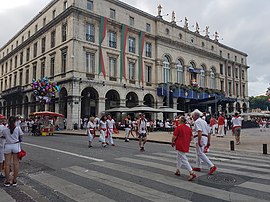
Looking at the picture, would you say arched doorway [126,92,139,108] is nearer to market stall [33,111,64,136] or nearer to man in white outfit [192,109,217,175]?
market stall [33,111,64,136]

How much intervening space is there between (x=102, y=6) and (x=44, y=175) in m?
28.5

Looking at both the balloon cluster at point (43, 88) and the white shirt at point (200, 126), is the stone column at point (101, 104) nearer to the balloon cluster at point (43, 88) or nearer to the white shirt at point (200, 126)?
the balloon cluster at point (43, 88)

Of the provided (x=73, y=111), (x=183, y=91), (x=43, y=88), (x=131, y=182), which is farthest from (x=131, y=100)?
(x=131, y=182)

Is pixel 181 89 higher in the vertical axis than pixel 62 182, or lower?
higher

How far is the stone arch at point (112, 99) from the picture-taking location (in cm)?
3244

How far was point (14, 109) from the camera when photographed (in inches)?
1778

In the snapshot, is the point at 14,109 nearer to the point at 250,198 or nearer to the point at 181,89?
the point at 181,89

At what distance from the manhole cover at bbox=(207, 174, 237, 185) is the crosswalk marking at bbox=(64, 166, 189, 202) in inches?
70.2

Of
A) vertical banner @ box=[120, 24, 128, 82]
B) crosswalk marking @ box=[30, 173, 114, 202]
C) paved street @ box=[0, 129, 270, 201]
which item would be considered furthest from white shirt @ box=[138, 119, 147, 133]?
vertical banner @ box=[120, 24, 128, 82]

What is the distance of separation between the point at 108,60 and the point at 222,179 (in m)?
26.7

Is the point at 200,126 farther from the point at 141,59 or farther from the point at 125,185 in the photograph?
the point at 141,59

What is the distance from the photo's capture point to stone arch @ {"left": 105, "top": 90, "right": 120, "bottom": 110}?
106ft

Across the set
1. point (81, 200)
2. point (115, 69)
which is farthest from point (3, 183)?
point (115, 69)

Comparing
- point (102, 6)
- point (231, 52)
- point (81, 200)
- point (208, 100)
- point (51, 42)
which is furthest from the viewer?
point (231, 52)
